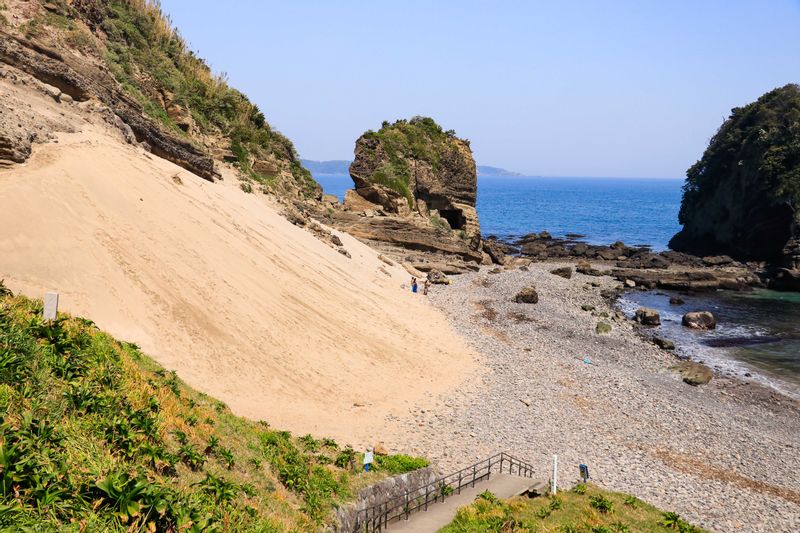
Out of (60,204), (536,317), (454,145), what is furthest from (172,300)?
(454,145)

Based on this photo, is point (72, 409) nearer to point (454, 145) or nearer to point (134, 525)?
point (134, 525)

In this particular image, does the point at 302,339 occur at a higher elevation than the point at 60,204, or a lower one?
lower

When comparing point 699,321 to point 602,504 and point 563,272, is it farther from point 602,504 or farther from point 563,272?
point 602,504

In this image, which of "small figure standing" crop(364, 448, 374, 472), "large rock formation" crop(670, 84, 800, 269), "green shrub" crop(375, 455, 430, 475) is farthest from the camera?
"large rock formation" crop(670, 84, 800, 269)

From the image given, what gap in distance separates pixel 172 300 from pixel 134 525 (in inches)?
593

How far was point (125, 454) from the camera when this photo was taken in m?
8.74

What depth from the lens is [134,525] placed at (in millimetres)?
6926

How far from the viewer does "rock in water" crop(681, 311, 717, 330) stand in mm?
44469

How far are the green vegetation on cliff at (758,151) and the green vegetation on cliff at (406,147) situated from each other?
40880 mm

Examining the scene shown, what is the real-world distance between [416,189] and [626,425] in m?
43.5

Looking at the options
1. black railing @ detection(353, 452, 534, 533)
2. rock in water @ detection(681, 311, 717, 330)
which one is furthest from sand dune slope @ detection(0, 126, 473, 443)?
rock in water @ detection(681, 311, 717, 330)

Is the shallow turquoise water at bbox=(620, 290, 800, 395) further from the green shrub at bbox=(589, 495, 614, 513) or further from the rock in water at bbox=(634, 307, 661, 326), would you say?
the green shrub at bbox=(589, 495, 614, 513)

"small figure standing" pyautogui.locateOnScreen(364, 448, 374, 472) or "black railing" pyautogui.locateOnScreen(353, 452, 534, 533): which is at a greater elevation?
"small figure standing" pyautogui.locateOnScreen(364, 448, 374, 472)

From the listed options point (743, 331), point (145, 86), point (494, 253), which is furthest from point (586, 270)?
point (145, 86)
